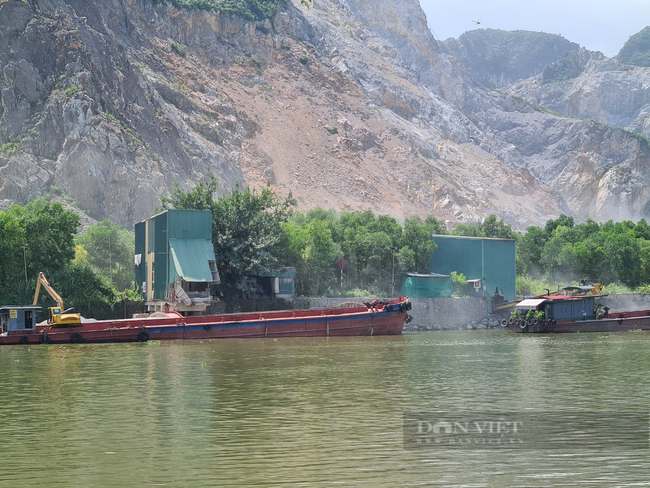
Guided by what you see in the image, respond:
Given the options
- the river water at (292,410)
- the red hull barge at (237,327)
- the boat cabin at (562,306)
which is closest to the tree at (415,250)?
the boat cabin at (562,306)

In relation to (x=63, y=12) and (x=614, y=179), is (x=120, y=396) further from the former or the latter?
(x=614, y=179)

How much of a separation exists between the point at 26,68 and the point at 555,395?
277 ft

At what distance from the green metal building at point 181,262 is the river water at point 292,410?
468 inches

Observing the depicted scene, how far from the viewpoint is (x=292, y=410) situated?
23.5 m

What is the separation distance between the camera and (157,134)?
105938mm

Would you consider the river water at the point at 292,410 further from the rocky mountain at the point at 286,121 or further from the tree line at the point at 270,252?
the rocky mountain at the point at 286,121

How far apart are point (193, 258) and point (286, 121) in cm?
7688

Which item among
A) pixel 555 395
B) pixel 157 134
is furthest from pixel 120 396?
pixel 157 134

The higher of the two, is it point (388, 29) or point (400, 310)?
point (388, 29)

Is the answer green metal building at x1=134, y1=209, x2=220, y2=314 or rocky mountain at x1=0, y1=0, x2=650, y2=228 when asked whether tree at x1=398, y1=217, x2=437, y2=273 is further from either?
rocky mountain at x1=0, y1=0, x2=650, y2=228

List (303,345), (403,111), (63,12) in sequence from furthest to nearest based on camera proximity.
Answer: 1. (403,111)
2. (63,12)
3. (303,345)

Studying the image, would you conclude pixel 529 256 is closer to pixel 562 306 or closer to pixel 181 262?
pixel 562 306

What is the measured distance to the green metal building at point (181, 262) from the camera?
55906 mm

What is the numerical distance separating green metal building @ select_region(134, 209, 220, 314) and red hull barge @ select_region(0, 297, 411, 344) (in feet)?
10.4
